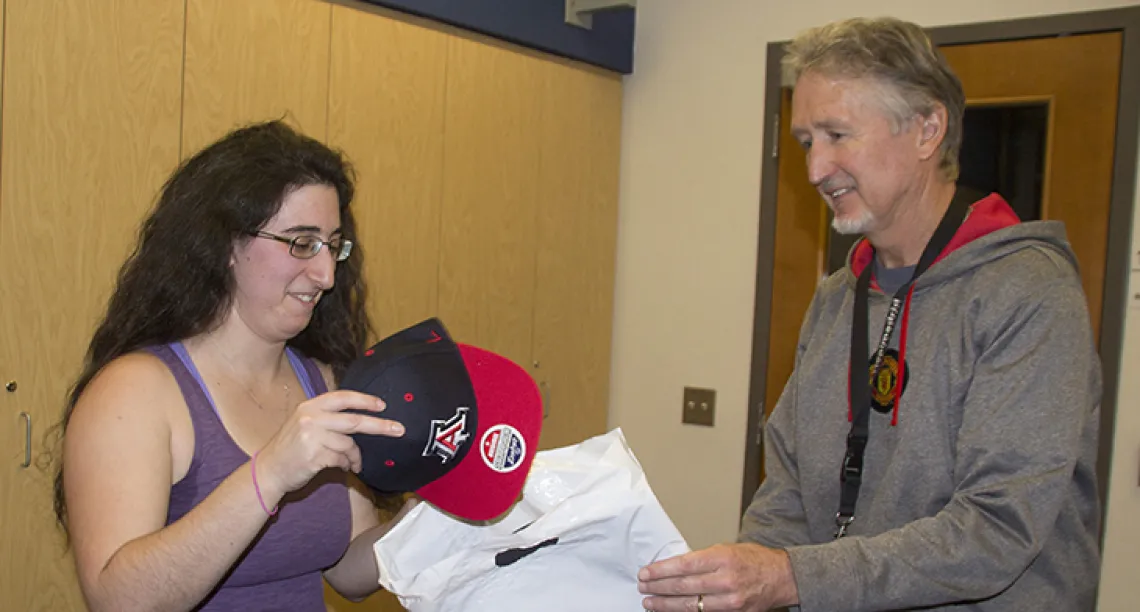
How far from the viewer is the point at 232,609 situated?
1.56m

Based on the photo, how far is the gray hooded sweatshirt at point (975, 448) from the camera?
1.41 m

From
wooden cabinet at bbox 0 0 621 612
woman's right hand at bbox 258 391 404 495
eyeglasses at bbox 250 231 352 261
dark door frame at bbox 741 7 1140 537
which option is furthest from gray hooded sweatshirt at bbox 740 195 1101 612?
wooden cabinet at bbox 0 0 621 612

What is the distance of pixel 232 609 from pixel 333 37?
5.13ft

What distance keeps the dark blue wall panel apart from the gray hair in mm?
1436

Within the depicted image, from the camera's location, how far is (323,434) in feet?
4.10

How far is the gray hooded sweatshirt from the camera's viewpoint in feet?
4.64

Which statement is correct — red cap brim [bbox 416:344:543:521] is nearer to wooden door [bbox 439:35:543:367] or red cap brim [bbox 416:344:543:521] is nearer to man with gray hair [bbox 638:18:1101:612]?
man with gray hair [bbox 638:18:1101:612]

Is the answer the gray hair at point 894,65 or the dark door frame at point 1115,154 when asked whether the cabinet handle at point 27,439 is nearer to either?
the gray hair at point 894,65

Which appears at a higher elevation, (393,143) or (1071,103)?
(1071,103)

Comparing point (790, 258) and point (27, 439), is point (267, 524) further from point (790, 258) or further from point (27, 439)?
point (790, 258)

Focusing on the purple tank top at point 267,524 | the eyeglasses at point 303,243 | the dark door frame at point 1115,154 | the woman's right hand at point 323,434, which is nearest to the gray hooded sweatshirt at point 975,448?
the woman's right hand at point 323,434

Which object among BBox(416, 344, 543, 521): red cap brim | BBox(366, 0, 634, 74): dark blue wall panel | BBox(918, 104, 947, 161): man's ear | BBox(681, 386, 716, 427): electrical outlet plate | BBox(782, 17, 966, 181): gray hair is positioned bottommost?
BBox(681, 386, 716, 427): electrical outlet plate

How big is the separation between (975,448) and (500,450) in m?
0.68

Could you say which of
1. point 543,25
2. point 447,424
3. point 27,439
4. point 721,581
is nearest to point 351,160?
point 543,25
